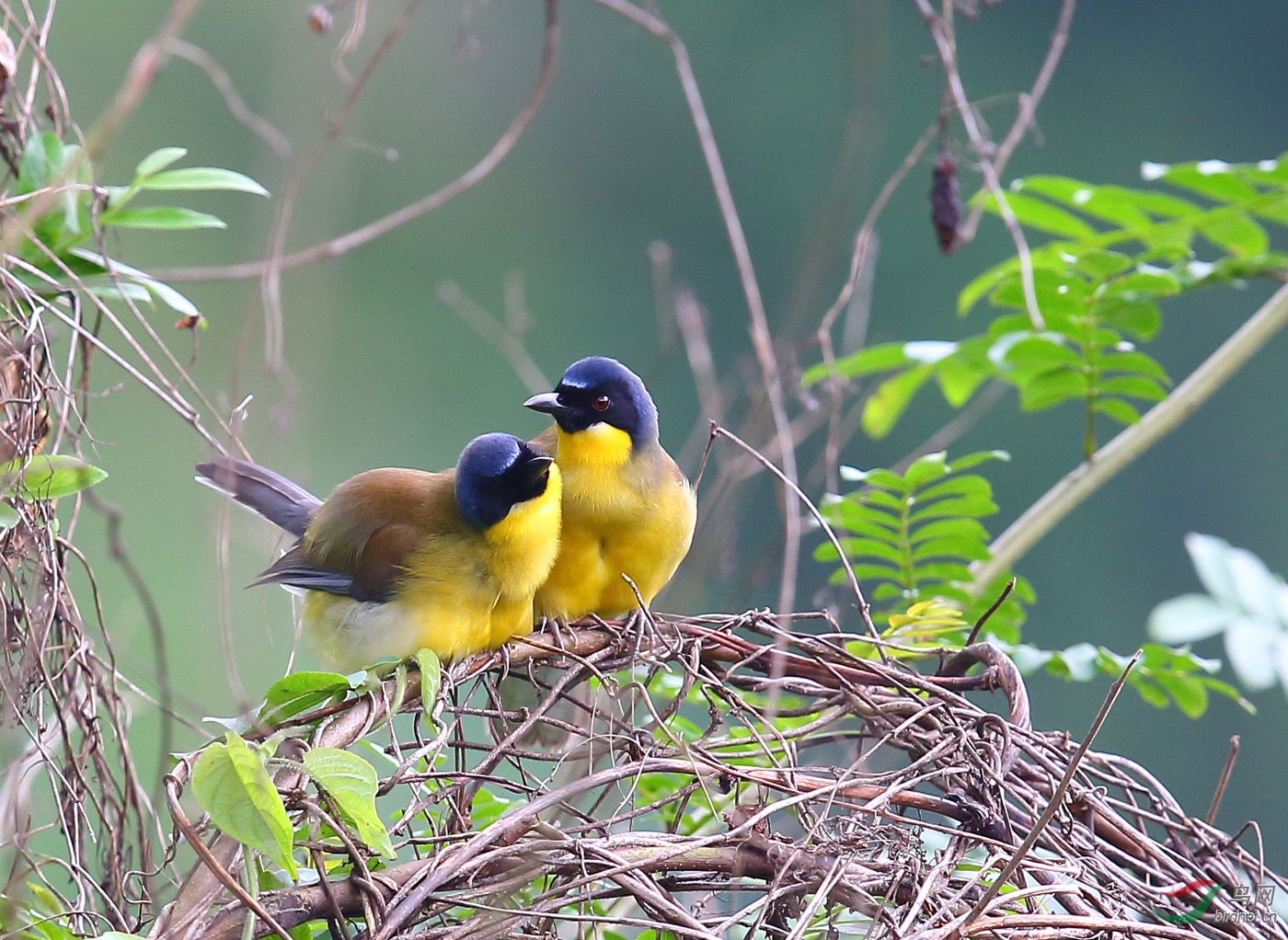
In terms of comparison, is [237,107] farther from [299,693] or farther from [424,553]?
[299,693]

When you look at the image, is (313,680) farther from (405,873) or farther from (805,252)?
(805,252)

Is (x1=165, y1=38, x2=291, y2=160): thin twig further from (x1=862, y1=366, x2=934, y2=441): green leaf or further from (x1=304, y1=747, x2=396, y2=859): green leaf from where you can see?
(x1=862, y1=366, x2=934, y2=441): green leaf

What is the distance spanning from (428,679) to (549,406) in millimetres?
834

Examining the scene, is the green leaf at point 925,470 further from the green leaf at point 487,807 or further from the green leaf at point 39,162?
the green leaf at point 39,162

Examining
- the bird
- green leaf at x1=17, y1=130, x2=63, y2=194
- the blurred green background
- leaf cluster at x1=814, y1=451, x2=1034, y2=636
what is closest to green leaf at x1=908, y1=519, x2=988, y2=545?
leaf cluster at x1=814, y1=451, x2=1034, y2=636

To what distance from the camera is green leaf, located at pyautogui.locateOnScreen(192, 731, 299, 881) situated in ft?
2.84

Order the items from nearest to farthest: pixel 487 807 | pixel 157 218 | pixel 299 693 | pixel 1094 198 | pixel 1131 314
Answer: pixel 299 693
pixel 487 807
pixel 157 218
pixel 1131 314
pixel 1094 198

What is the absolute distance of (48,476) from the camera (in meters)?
1.12

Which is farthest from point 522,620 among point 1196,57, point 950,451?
point 1196,57

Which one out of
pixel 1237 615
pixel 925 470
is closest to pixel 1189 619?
pixel 1237 615

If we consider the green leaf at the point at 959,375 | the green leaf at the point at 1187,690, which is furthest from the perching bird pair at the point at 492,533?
the green leaf at the point at 1187,690

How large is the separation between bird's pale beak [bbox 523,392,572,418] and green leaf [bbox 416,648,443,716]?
0.77 meters

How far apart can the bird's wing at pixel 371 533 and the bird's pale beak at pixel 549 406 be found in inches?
6.4

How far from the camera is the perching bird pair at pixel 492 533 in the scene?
5.25ft
